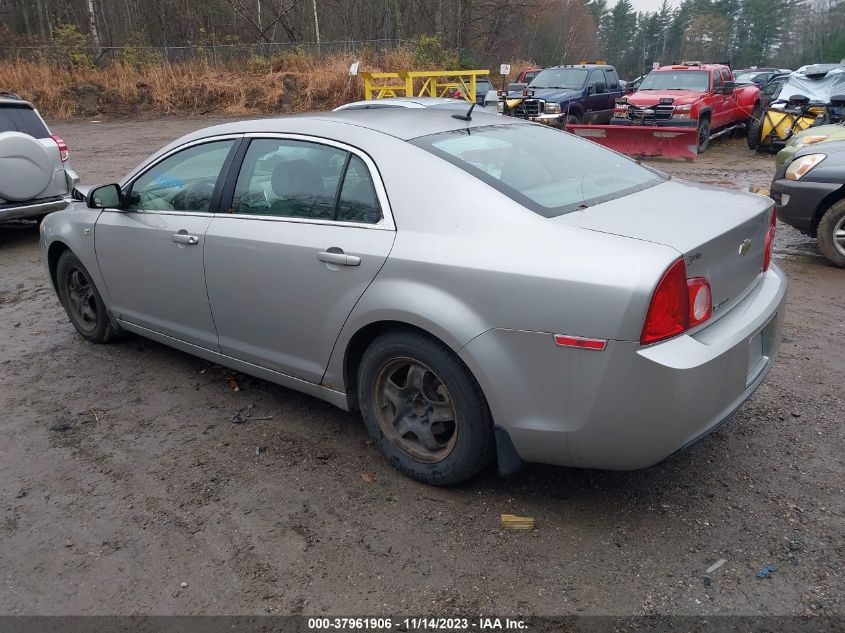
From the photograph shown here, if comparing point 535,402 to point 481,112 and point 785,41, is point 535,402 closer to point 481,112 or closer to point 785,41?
point 481,112

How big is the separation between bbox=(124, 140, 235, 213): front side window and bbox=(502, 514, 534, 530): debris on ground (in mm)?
2376

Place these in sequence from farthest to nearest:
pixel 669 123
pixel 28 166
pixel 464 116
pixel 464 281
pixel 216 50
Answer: pixel 216 50, pixel 669 123, pixel 28 166, pixel 464 116, pixel 464 281

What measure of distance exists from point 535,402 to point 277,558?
1221 mm

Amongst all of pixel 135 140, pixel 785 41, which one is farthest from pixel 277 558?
pixel 785 41

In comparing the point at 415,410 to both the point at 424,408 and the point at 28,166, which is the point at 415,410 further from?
the point at 28,166

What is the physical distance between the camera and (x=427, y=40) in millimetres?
28688

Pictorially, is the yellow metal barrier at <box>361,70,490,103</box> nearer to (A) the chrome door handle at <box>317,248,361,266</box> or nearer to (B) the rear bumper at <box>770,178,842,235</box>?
(B) the rear bumper at <box>770,178,842,235</box>

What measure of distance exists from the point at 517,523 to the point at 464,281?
106cm

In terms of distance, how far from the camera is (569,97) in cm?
1647

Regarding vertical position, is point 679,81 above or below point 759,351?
above

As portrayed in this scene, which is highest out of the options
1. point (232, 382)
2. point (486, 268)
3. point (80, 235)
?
point (486, 268)

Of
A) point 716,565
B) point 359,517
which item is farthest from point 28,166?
point 716,565

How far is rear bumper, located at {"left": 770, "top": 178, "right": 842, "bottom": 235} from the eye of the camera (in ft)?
20.2

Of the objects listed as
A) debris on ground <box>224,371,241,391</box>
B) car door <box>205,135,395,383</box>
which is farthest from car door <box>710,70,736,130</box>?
car door <box>205,135,395,383</box>
